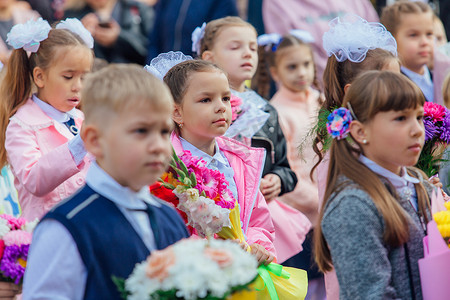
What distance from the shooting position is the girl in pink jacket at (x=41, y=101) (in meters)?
4.22

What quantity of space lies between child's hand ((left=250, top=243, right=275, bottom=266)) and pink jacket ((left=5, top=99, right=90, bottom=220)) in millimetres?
1033

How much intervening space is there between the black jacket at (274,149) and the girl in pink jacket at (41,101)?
1304mm

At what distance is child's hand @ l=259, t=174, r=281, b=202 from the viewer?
16.2ft

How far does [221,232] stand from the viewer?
3.75 metres

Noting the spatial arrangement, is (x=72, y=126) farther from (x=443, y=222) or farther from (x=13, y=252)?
(x=443, y=222)

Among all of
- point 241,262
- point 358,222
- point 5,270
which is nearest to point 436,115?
point 358,222

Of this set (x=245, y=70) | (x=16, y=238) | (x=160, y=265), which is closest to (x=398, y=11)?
(x=245, y=70)

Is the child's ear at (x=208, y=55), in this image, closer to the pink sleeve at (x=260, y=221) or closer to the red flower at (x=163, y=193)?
the pink sleeve at (x=260, y=221)

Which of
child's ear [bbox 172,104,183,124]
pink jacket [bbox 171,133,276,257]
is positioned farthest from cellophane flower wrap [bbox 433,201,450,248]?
child's ear [bbox 172,104,183,124]

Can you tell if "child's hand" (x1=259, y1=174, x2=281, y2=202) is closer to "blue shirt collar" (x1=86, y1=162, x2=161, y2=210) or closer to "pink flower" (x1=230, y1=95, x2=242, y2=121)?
"pink flower" (x1=230, y1=95, x2=242, y2=121)

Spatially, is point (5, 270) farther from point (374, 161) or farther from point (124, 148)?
point (374, 161)

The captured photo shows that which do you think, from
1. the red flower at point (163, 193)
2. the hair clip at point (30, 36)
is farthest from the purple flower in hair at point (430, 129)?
the hair clip at point (30, 36)

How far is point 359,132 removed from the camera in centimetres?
323

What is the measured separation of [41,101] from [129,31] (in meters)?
4.01
